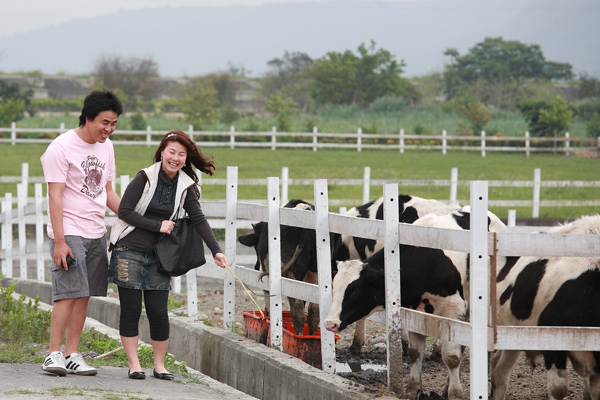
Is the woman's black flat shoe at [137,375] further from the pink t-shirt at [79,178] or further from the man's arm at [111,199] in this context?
the man's arm at [111,199]

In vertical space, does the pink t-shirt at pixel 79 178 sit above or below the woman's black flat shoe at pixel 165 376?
above

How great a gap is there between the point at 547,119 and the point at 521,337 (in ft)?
146

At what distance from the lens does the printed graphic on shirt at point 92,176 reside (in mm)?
5508

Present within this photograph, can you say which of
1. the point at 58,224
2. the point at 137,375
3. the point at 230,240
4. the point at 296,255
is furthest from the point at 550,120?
the point at 58,224

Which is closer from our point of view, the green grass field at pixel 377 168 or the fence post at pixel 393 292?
the fence post at pixel 393 292

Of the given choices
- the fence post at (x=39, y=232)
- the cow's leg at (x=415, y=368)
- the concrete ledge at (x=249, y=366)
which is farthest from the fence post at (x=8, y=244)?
the cow's leg at (x=415, y=368)

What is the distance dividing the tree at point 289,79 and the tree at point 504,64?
22.0 meters

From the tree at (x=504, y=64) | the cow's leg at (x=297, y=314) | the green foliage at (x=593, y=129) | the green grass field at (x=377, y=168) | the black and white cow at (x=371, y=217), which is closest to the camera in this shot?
the cow's leg at (x=297, y=314)

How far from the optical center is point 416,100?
91.9 metres

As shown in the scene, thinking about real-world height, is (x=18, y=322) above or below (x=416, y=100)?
below

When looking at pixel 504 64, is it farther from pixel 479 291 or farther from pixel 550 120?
pixel 479 291

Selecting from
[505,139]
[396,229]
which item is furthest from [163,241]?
[505,139]

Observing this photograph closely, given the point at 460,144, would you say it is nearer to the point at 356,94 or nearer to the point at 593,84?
the point at 356,94

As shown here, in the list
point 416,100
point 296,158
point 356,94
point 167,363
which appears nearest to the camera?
point 167,363
